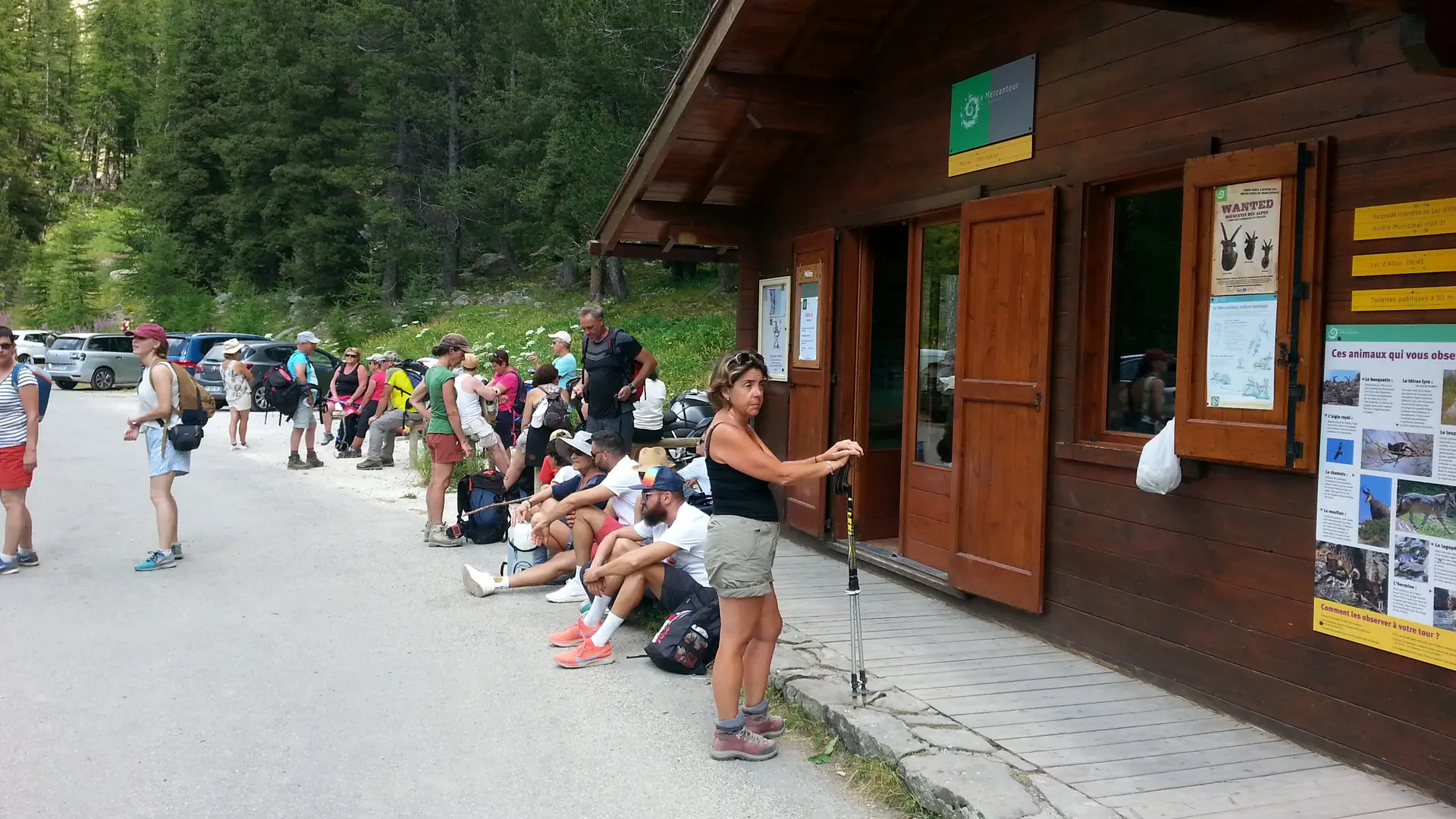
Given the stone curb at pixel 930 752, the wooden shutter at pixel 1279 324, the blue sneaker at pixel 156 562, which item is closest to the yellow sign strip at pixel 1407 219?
the wooden shutter at pixel 1279 324

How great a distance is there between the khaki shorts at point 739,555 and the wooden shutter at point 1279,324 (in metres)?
2.02

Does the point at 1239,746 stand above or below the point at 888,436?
below

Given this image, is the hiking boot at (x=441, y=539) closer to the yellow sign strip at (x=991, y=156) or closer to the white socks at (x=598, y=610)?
the white socks at (x=598, y=610)

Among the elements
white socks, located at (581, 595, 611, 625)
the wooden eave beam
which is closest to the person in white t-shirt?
white socks, located at (581, 595, 611, 625)

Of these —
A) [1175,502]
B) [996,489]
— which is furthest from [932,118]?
[1175,502]

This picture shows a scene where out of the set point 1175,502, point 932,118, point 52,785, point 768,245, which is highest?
point 932,118

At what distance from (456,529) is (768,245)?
12.6 feet

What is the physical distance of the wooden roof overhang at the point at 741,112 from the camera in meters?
7.10

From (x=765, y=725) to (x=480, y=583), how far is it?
3.38m

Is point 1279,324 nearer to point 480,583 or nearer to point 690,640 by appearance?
point 690,640

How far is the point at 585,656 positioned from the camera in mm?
5902

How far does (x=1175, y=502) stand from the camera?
496cm

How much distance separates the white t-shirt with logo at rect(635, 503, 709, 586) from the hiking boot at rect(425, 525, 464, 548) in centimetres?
362

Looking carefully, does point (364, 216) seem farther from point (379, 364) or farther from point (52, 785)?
point (52, 785)
